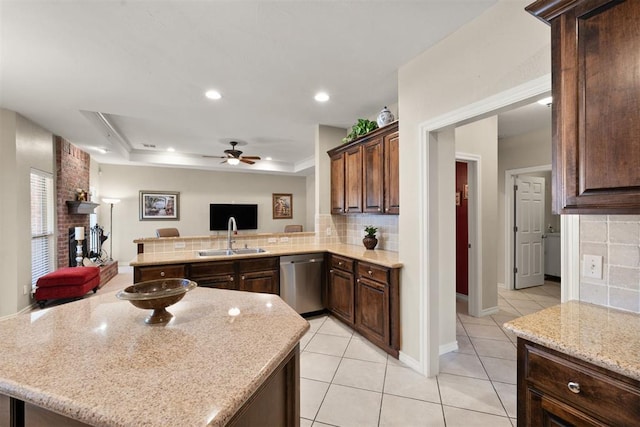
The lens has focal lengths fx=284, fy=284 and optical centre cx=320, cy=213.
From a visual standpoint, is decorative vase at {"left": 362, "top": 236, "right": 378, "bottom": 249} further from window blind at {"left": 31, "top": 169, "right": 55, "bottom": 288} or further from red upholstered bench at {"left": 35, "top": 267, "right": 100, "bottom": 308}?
window blind at {"left": 31, "top": 169, "right": 55, "bottom": 288}

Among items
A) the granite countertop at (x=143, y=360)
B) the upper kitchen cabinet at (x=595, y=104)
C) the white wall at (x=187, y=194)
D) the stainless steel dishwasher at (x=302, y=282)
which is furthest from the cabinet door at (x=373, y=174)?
the white wall at (x=187, y=194)

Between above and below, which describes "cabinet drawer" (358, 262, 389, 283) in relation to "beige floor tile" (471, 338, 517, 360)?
above

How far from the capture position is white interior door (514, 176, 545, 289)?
4762 mm

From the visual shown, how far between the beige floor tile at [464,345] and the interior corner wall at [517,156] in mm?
2396

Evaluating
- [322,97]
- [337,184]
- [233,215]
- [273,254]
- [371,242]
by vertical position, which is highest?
[322,97]

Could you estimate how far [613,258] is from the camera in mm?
1304

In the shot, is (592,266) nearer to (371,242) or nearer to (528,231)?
(371,242)

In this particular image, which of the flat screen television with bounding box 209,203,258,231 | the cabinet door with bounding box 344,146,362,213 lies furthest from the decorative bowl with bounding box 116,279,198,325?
the flat screen television with bounding box 209,203,258,231

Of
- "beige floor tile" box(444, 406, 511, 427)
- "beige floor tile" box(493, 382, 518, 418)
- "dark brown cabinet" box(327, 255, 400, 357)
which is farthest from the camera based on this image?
"dark brown cabinet" box(327, 255, 400, 357)

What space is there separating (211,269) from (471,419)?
2.57 m

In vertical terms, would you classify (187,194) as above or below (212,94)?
below

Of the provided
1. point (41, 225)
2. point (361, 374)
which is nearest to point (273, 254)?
point (361, 374)

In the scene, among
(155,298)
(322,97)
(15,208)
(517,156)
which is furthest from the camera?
(517,156)

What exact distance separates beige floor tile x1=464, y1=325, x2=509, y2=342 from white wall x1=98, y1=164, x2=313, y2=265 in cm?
604
